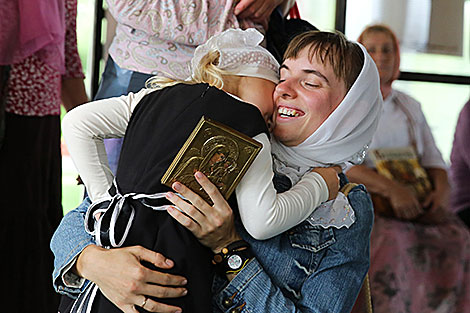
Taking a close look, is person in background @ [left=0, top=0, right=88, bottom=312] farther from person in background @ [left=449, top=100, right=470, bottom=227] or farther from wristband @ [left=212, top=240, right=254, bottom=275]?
person in background @ [left=449, top=100, right=470, bottom=227]

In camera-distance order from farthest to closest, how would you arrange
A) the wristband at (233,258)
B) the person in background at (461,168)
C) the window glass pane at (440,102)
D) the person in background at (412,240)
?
the window glass pane at (440,102), the person in background at (461,168), the person in background at (412,240), the wristband at (233,258)

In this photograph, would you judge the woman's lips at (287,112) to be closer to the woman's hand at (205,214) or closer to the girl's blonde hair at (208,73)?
the girl's blonde hair at (208,73)

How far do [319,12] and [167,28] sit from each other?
2.41 m

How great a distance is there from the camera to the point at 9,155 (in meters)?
2.16

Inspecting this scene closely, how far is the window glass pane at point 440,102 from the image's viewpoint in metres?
4.14

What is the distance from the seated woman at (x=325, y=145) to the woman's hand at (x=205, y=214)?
3.8 inches

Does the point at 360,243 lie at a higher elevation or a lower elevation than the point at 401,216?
higher

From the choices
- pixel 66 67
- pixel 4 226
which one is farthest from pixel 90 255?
pixel 66 67

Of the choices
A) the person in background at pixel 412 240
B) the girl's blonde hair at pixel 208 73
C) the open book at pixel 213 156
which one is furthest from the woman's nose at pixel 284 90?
the person in background at pixel 412 240

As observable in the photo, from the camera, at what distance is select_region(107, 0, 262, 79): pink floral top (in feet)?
5.32

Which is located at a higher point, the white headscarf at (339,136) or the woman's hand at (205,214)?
the white headscarf at (339,136)

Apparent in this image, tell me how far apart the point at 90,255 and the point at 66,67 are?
1407 millimetres

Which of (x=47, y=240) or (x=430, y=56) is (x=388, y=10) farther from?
(x=47, y=240)

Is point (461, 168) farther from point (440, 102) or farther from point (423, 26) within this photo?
point (423, 26)
